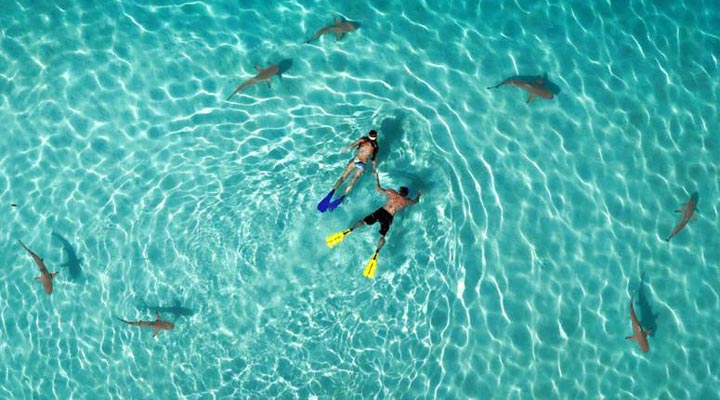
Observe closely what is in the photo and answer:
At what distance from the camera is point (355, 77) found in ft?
39.5

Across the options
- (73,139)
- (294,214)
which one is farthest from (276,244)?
(73,139)

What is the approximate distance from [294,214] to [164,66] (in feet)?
12.4

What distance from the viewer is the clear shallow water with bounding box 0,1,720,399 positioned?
10.8 m

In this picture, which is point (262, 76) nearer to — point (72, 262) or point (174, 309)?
point (174, 309)

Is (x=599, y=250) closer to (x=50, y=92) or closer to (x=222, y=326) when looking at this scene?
(x=222, y=326)

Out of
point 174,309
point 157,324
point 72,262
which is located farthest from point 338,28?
point 72,262

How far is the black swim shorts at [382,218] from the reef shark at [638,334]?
4127 millimetres

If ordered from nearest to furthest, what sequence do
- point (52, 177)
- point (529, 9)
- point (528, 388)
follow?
point (528, 388), point (52, 177), point (529, 9)

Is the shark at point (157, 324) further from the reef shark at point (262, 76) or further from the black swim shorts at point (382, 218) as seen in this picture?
the reef shark at point (262, 76)

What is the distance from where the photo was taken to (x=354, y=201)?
1138 centimetres

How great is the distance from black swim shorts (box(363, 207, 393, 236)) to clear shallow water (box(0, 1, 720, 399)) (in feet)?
1.68

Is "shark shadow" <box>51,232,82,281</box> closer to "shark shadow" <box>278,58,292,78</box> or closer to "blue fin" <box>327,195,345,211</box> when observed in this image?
"blue fin" <box>327,195,345,211</box>

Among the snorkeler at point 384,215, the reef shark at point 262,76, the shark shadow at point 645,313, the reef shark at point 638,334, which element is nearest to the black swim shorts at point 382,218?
the snorkeler at point 384,215

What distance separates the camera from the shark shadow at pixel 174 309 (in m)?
10.8
